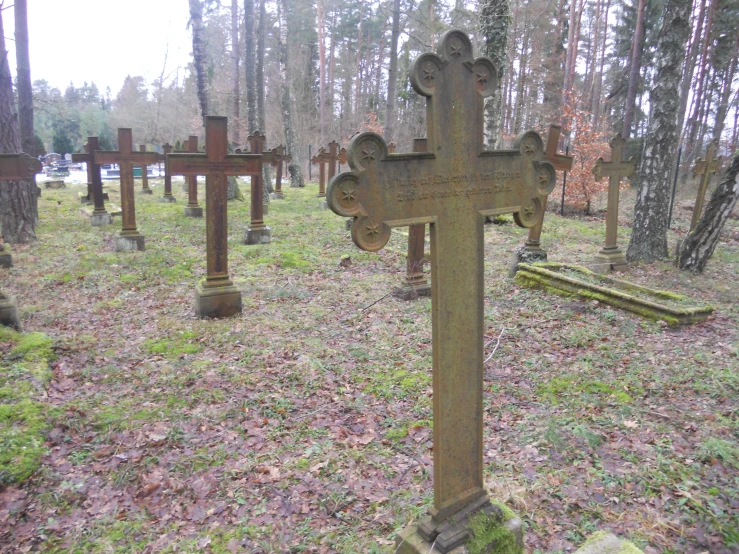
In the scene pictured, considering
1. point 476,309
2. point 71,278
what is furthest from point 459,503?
point 71,278

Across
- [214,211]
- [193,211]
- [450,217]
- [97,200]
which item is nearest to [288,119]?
[193,211]

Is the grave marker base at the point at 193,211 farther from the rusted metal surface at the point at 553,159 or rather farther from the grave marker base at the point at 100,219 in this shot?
the rusted metal surface at the point at 553,159

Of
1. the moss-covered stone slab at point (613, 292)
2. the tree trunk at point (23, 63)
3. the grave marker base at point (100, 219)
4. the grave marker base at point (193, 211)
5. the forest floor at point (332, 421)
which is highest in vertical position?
the tree trunk at point (23, 63)

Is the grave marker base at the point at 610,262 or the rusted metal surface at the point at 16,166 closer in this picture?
the rusted metal surface at the point at 16,166

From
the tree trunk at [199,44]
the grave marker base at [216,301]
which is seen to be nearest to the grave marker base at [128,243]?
the grave marker base at [216,301]

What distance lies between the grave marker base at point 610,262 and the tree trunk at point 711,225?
Result: 866mm

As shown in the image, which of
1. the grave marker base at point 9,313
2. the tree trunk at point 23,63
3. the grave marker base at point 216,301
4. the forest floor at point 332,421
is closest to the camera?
the forest floor at point 332,421

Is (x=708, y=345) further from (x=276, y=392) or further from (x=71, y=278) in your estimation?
(x=71, y=278)

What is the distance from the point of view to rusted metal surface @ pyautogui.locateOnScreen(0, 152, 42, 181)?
686 cm

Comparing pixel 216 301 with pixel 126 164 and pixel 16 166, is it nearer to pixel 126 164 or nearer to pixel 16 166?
pixel 16 166

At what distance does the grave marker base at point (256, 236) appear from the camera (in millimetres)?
10836

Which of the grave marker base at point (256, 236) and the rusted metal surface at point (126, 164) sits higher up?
the rusted metal surface at point (126, 164)

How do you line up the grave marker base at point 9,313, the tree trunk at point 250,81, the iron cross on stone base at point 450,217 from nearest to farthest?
1. the iron cross on stone base at point 450,217
2. the grave marker base at point 9,313
3. the tree trunk at point 250,81

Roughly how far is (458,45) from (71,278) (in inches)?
311
